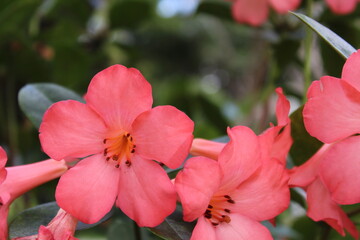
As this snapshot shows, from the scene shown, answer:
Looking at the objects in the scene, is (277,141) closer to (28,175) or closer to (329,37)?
(329,37)

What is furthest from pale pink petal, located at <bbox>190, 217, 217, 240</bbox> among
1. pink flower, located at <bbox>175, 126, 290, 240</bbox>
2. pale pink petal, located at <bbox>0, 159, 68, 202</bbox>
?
pale pink petal, located at <bbox>0, 159, 68, 202</bbox>

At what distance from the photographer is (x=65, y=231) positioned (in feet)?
1.84

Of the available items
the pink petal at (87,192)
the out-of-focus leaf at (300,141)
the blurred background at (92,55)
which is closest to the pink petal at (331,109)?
the out-of-focus leaf at (300,141)

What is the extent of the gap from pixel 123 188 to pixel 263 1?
0.69m

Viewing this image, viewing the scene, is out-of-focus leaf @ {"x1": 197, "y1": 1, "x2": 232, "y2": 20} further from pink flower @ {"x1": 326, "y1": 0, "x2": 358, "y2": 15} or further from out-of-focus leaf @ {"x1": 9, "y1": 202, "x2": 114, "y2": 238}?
out-of-focus leaf @ {"x1": 9, "y1": 202, "x2": 114, "y2": 238}

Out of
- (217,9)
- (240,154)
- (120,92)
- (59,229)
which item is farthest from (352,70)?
(217,9)

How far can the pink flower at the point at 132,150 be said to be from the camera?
0.54 m

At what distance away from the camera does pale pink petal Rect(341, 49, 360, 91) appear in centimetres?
54

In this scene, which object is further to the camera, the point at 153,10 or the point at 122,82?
the point at 153,10

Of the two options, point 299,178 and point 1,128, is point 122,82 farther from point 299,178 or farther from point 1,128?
point 1,128

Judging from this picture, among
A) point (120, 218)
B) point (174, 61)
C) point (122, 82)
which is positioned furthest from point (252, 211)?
point (174, 61)

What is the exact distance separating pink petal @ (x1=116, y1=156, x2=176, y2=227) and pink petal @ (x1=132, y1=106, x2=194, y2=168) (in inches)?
0.6

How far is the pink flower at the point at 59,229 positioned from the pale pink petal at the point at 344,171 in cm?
28

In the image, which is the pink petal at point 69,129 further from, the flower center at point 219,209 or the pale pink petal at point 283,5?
the pale pink petal at point 283,5
